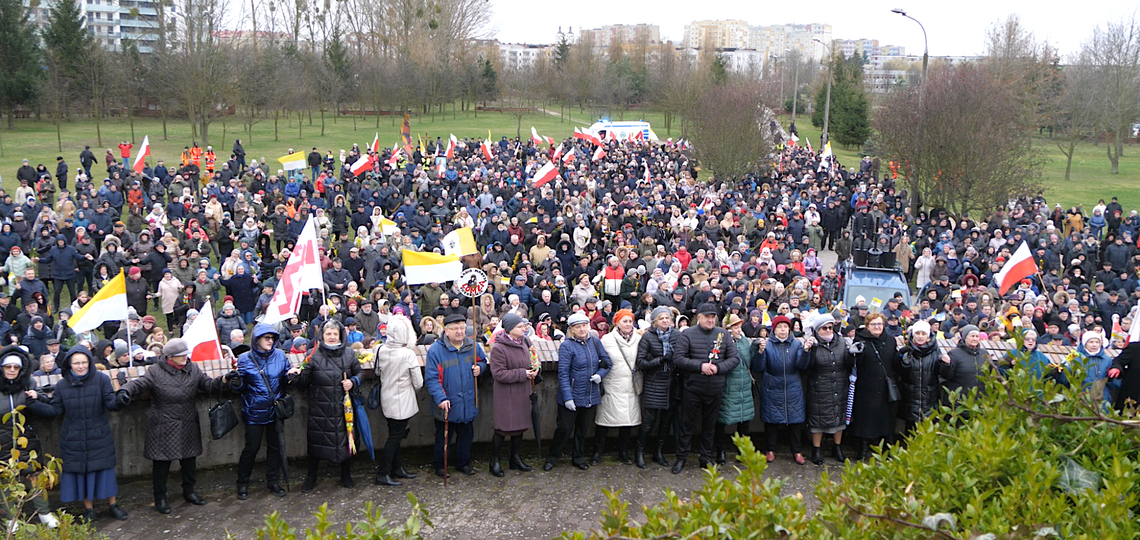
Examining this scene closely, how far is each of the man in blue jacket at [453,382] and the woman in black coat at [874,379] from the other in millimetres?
3459

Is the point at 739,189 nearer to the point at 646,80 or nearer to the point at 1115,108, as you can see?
the point at 1115,108

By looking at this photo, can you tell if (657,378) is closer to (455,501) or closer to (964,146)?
(455,501)

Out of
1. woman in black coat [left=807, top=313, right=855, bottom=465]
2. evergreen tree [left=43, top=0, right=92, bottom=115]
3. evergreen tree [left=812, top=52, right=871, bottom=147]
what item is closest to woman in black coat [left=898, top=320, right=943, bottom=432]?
woman in black coat [left=807, top=313, right=855, bottom=465]

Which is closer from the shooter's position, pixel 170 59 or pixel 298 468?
pixel 298 468

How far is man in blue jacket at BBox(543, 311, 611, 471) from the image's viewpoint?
803 cm

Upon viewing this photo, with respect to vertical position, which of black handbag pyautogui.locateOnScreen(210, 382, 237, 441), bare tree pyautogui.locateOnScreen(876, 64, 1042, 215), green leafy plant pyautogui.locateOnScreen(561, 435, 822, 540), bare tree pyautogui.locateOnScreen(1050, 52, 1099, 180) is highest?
bare tree pyautogui.locateOnScreen(1050, 52, 1099, 180)

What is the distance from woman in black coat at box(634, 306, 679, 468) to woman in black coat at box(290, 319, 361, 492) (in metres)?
2.50

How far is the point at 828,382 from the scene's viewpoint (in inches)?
331

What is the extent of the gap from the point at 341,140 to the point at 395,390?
47.2m

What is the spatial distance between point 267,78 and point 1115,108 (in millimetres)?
46135

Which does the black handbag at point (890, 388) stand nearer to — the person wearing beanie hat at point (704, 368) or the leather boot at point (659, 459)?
the person wearing beanie hat at point (704, 368)

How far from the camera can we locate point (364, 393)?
26.8 ft

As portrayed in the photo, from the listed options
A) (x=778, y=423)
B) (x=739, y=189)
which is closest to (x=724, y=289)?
(x=778, y=423)

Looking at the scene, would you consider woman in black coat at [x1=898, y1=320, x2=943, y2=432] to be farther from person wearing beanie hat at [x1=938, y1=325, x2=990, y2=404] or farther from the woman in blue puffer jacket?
the woman in blue puffer jacket
